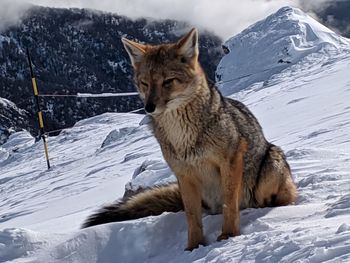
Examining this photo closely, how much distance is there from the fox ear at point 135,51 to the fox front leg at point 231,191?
1.32 meters

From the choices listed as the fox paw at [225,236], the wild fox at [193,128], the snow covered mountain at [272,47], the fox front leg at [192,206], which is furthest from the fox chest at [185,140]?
the snow covered mountain at [272,47]

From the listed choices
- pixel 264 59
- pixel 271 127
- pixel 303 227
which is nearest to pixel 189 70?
pixel 303 227

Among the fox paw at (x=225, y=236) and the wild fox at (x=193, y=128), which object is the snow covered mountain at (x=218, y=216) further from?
the wild fox at (x=193, y=128)

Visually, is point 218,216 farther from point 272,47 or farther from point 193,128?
point 272,47

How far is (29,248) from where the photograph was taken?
23.4ft

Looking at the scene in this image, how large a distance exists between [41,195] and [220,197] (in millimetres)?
20742

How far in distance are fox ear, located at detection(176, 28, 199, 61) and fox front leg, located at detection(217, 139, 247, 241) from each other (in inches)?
39.8

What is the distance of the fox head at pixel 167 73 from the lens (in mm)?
6066

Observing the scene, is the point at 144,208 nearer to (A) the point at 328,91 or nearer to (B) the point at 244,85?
(A) the point at 328,91

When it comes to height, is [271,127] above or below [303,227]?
below

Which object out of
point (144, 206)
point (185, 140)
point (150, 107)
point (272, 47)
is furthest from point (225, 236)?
point (272, 47)

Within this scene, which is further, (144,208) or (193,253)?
(144,208)

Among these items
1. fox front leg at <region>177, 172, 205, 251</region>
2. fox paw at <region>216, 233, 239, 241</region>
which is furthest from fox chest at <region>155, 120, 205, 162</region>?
fox paw at <region>216, 233, 239, 241</region>

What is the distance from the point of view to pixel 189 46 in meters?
6.38
